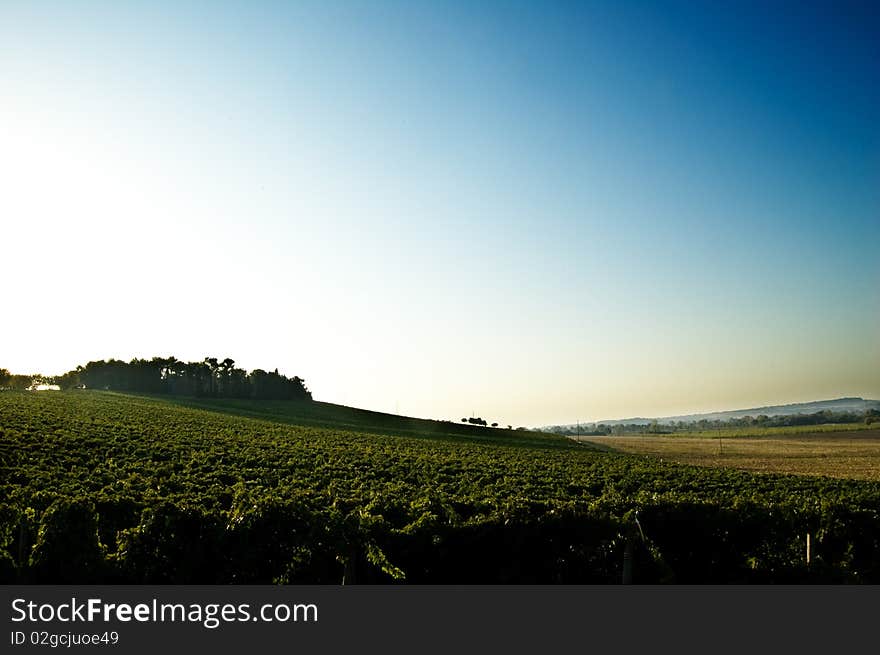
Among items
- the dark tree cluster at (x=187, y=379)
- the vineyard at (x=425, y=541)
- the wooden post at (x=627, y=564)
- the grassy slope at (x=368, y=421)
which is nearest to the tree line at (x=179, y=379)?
the dark tree cluster at (x=187, y=379)

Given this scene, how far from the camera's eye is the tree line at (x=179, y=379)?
4860 inches

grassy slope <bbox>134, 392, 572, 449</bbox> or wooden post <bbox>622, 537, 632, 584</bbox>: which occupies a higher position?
wooden post <bbox>622, 537, 632, 584</bbox>

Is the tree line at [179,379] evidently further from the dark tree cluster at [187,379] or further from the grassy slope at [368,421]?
the grassy slope at [368,421]

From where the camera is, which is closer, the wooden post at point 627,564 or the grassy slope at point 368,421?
the wooden post at point 627,564

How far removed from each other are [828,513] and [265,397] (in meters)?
123

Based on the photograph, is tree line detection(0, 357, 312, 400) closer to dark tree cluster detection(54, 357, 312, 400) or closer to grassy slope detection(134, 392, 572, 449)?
dark tree cluster detection(54, 357, 312, 400)

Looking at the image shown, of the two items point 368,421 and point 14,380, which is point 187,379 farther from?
point 368,421

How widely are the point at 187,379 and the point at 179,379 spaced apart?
1746 millimetres

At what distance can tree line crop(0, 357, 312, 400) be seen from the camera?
12344 centimetres

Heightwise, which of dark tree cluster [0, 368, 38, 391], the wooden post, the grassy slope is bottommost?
the grassy slope

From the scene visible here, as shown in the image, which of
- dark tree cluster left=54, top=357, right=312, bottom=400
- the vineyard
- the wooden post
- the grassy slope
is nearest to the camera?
the vineyard

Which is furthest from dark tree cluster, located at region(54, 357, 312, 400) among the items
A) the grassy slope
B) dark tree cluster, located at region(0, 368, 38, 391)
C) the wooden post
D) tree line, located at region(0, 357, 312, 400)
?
the wooden post
